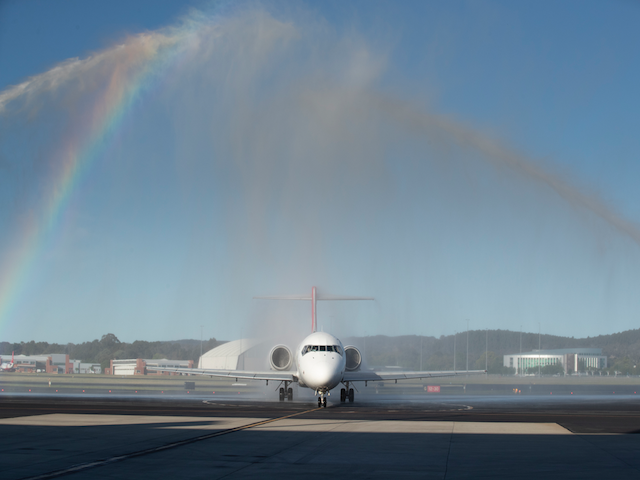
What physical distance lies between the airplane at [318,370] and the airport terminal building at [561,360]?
3541 inches

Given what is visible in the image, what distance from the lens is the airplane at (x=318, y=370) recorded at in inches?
1296

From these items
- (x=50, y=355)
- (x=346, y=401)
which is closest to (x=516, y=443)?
(x=346, y=401)

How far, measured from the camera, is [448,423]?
2216cm

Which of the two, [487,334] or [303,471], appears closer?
[303,471]

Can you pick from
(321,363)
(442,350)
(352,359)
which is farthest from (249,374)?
(442,350)

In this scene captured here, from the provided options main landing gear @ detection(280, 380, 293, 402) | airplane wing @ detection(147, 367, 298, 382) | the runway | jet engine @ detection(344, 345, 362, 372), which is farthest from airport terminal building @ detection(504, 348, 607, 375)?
the runway

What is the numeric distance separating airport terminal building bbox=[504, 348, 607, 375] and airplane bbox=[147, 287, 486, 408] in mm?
89932

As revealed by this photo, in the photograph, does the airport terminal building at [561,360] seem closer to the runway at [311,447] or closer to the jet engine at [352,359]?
the jet engine at [352,359]

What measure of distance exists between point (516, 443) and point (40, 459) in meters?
11.7

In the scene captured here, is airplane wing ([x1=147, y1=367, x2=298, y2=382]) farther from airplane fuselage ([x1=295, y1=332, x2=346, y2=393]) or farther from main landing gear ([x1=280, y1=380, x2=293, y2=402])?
airplane fuselage ([x1=295, y1=332, x2=346, y2=393])

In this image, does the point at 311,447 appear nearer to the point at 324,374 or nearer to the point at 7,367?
the point at 324,374

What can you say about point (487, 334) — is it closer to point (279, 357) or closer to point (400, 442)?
point (279, 357)

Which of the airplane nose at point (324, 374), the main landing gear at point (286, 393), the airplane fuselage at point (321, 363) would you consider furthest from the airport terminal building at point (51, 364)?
the airplane nose at point (324, 374)

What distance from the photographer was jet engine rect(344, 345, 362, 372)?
40.6 metres
